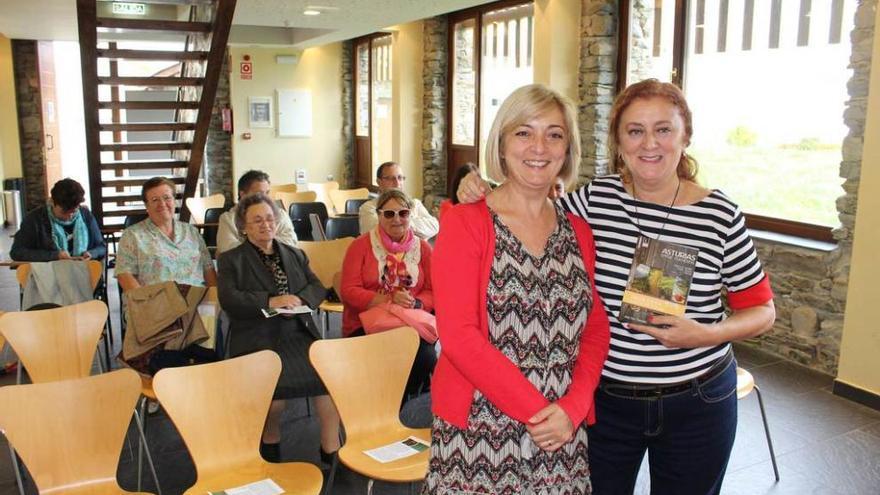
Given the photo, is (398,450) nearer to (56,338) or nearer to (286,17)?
(56,338)

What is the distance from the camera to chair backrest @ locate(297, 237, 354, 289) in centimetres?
513

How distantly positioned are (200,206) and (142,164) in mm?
703

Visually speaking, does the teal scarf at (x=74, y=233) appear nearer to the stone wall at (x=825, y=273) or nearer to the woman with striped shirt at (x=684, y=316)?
the woman with striped shirt at (x=684, y=316)

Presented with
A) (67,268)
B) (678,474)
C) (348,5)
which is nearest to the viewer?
(678,474)

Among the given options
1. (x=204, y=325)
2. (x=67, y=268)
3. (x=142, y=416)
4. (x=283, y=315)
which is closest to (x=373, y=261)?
(x=283, y=315)

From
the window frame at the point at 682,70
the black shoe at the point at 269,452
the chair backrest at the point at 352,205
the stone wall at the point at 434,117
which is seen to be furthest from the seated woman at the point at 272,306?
the stone wall at the point at 434,117

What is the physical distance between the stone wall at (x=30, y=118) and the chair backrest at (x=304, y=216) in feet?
23.7

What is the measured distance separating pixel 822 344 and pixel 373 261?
3.16 metres

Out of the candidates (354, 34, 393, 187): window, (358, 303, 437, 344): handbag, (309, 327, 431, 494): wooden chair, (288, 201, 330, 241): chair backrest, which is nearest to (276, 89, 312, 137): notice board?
(354, 34, 393, 187): window

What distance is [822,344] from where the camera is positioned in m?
4.95

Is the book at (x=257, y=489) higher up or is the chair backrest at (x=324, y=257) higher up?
the chair backrest at (x=324, y=257)

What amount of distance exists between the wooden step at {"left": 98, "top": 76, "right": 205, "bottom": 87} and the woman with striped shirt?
17.7 ft

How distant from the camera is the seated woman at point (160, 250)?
14.4ft

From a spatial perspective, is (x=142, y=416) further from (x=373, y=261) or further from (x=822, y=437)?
(x=822, y=437)
